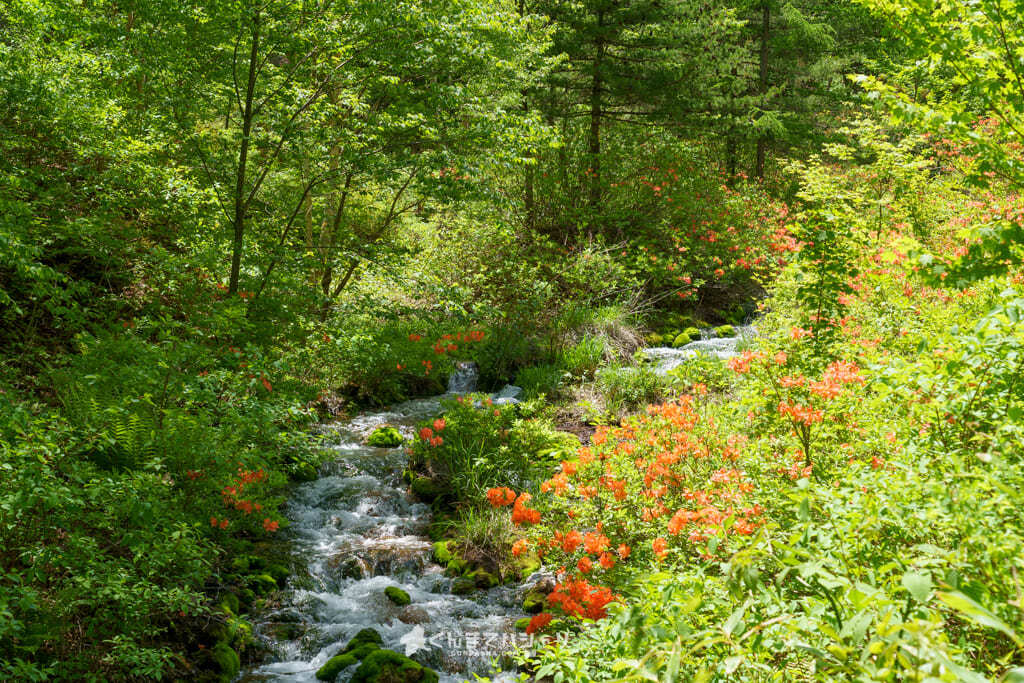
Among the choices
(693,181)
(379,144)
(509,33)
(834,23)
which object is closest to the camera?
(379,144)

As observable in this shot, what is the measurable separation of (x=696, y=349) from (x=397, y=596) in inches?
224

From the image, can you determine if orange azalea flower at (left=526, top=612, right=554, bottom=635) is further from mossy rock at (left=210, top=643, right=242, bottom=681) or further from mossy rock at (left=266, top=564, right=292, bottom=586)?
mossy rock at (left=266, top=564, right=292, bottom=586)

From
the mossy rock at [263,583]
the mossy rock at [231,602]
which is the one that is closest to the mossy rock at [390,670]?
the mossy rock at [231,602]

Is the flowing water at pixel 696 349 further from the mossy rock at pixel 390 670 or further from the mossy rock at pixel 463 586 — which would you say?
the mossy rock at pixel 390 670

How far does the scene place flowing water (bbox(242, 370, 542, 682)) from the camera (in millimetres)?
4129

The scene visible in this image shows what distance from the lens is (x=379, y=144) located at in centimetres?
666

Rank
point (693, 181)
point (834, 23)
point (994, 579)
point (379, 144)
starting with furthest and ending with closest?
point (834, 23)
point (693, 181)
point (379, 144)
point (994, 579)

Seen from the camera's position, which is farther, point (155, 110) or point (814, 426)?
point (155, 110)

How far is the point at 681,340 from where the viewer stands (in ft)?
33.0

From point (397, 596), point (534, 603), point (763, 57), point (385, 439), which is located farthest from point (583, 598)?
point (763, 57)

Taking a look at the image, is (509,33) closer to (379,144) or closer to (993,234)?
(379,144)

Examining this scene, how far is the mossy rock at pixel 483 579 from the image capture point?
16.1 feet

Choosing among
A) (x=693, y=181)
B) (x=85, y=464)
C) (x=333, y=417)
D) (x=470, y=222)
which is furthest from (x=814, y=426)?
(x=693, y=181)

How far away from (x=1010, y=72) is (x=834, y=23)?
2166cm
